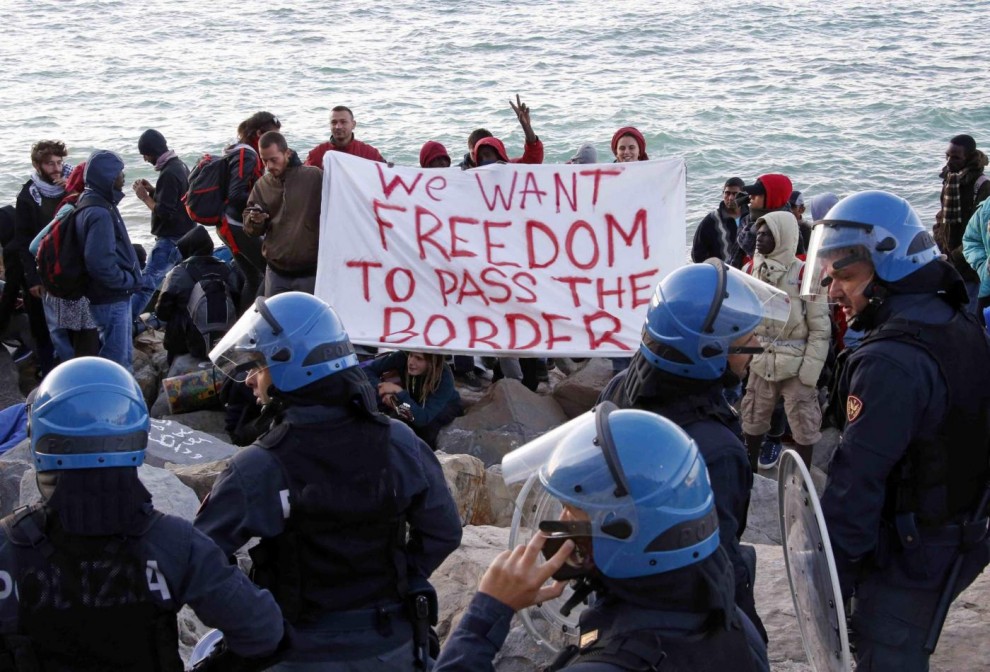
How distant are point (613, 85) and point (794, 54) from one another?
194 inches

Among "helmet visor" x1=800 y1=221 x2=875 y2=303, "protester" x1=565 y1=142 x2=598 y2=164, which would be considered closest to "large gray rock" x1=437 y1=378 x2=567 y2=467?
"protester" x1=565 y1=142 x2=598 y2=164

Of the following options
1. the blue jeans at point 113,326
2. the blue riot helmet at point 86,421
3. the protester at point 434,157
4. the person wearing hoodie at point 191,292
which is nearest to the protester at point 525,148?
the protester at point 434,157

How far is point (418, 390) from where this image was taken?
709 centimetres

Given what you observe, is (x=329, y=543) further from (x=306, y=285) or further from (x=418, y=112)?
(x=418, y=112)

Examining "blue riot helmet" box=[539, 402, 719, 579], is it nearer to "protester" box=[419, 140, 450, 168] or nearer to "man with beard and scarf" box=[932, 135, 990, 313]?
"protester" box=[419, 140, 450, 168]

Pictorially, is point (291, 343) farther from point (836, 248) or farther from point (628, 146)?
point (628, 146)

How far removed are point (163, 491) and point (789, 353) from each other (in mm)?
3739

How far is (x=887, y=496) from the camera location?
12.1 feet

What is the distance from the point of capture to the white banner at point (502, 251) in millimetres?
7762

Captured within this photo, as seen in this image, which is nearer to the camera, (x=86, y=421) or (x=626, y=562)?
(x=626, y=562)

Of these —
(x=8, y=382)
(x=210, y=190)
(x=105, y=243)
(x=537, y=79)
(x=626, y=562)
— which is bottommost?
(x=537, y=79)

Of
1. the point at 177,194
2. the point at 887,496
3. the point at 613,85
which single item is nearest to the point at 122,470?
the point at 887,496

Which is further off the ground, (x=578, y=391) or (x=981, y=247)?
(x=981, y=247)

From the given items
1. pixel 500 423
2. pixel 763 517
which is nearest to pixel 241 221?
Answer: pixel 500 423
